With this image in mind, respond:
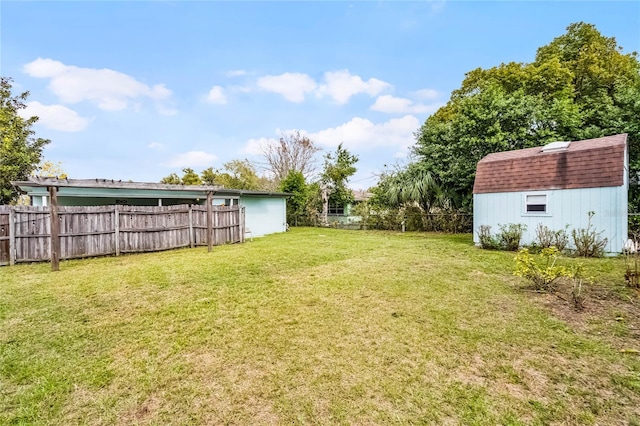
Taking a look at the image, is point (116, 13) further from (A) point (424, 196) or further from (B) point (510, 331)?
(A) point (424, 196)

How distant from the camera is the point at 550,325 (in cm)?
365

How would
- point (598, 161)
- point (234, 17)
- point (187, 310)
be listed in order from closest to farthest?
point (187, 310), point (598, 161), point (234, 17)

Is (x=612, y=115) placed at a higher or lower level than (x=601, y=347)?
higher

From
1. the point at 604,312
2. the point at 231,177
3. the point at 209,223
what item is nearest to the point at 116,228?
the point at 209,223

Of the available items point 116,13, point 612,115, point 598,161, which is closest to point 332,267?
point 598,161

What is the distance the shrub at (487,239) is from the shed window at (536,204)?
1351 mm

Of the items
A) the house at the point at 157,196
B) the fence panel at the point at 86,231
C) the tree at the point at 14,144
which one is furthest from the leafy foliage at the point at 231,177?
the fence panel at the point at 86,231

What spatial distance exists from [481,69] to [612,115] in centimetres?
924

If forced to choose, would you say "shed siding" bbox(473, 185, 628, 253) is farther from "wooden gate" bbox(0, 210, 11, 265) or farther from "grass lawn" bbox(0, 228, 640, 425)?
"wooden gate" bbox(0, 210, 11, 265)

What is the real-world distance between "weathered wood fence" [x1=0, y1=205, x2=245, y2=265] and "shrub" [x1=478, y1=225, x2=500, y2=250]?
30.4 feet

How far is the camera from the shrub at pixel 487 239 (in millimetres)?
10085

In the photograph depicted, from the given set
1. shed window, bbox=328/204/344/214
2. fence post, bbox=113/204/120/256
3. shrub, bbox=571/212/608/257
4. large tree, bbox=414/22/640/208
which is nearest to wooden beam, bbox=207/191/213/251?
fence post, bbox=113/204/120/256

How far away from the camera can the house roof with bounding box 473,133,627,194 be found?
336 inches

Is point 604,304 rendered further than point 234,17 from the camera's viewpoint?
No
